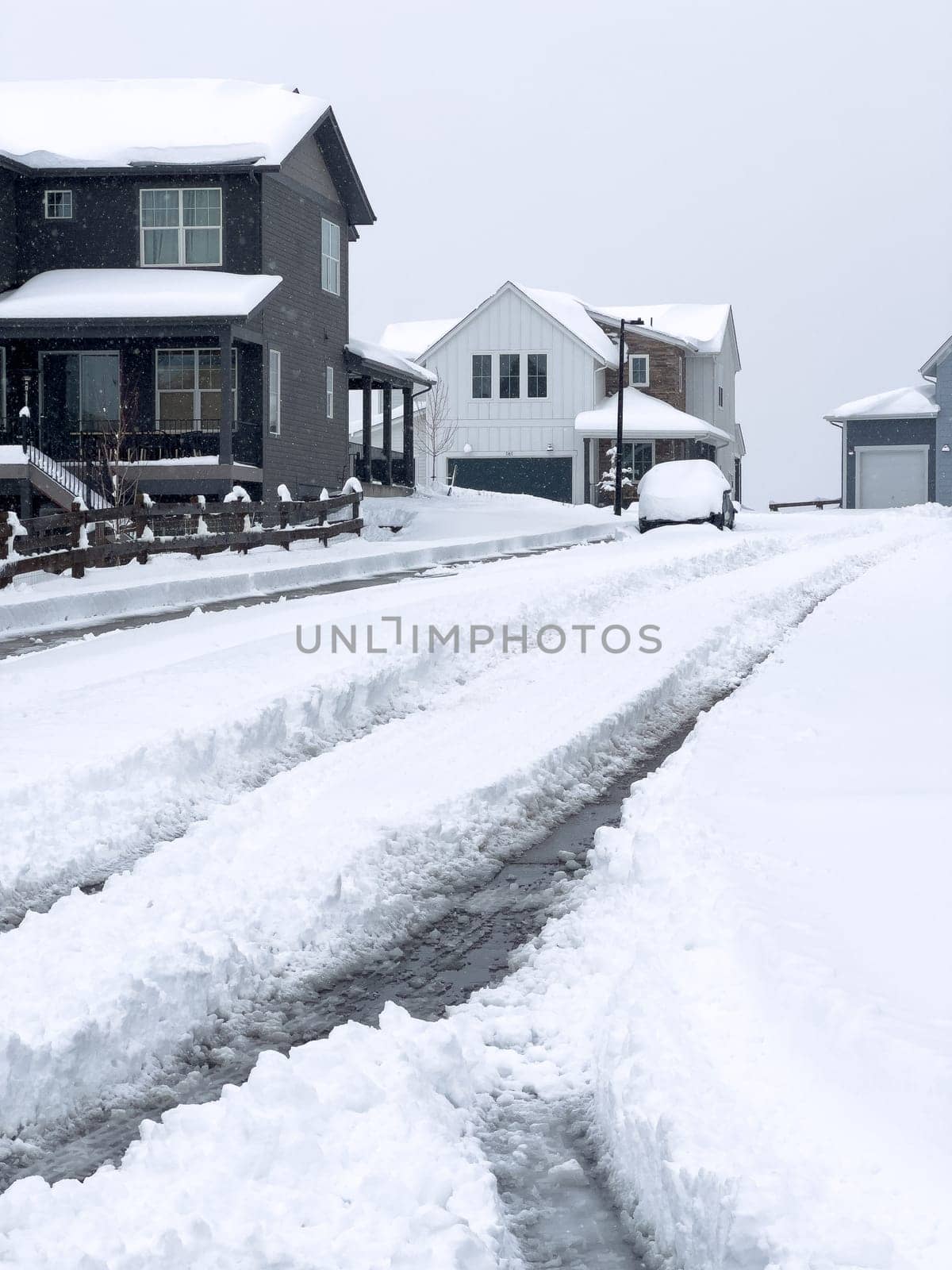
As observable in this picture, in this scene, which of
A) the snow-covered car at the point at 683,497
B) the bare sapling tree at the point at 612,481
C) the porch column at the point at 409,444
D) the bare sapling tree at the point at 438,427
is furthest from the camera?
the bare sapling tree at the point at 438,427

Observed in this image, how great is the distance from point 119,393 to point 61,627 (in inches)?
585

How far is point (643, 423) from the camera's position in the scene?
153 feet

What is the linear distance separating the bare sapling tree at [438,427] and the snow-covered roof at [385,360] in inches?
442

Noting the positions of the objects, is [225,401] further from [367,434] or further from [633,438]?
[633,438]

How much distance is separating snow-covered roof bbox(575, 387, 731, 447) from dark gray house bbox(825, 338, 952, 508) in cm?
557

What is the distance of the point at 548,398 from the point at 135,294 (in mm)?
22622

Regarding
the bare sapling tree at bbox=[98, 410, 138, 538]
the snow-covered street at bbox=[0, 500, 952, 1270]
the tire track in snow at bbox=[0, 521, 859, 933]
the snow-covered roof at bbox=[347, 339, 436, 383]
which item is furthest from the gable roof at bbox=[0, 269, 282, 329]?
the snow-covered street at bbox=[0, 500, 952, 1270]

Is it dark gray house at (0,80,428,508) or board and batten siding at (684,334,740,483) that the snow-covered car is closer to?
dark gray house at (0,80,428,508)

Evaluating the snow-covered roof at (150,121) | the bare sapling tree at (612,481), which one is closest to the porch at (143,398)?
the snow-covered roof at (150,121)

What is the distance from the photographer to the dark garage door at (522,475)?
47719mm

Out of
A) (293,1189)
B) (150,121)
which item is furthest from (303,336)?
(293,1189)

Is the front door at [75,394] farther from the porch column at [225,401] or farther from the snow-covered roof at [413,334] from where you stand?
the snow-covered roof at [413,334]

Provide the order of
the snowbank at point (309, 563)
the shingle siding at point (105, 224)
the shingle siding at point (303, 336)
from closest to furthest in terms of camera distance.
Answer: the snowbank at point (309, 563)
the shingle siding at point (105, 224)
the shingle siding at point (303, 336)

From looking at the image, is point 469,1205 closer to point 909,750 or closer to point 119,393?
point 909,750
